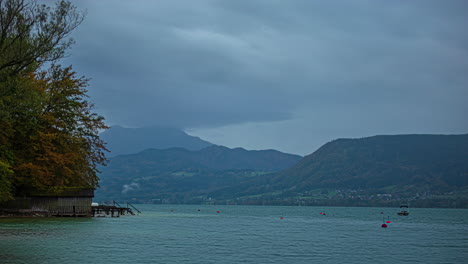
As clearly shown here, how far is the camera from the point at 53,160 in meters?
70.2

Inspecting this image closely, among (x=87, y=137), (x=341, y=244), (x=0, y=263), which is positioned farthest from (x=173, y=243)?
(x=87, y=137)

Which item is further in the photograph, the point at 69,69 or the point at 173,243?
the point at 69,69

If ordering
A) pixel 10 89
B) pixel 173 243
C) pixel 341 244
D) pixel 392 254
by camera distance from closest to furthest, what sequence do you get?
pixel 10 89 → pixel 392 254 → pixel 173 243 → pixel 341 244

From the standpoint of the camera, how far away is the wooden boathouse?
70.4 metres

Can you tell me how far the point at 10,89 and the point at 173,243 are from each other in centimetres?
2239

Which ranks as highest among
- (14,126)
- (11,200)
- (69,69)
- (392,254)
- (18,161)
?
(69,69)

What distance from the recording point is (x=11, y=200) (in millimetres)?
70062

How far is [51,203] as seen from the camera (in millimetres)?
72688

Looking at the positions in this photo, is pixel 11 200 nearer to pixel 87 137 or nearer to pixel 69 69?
pixel 87 137

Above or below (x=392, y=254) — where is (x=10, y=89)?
above

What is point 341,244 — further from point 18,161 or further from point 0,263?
point 18,161

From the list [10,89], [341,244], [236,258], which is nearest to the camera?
[10,89]

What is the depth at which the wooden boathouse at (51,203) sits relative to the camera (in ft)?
231

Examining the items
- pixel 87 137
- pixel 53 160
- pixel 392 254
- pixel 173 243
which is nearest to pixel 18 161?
pixel 53 160
